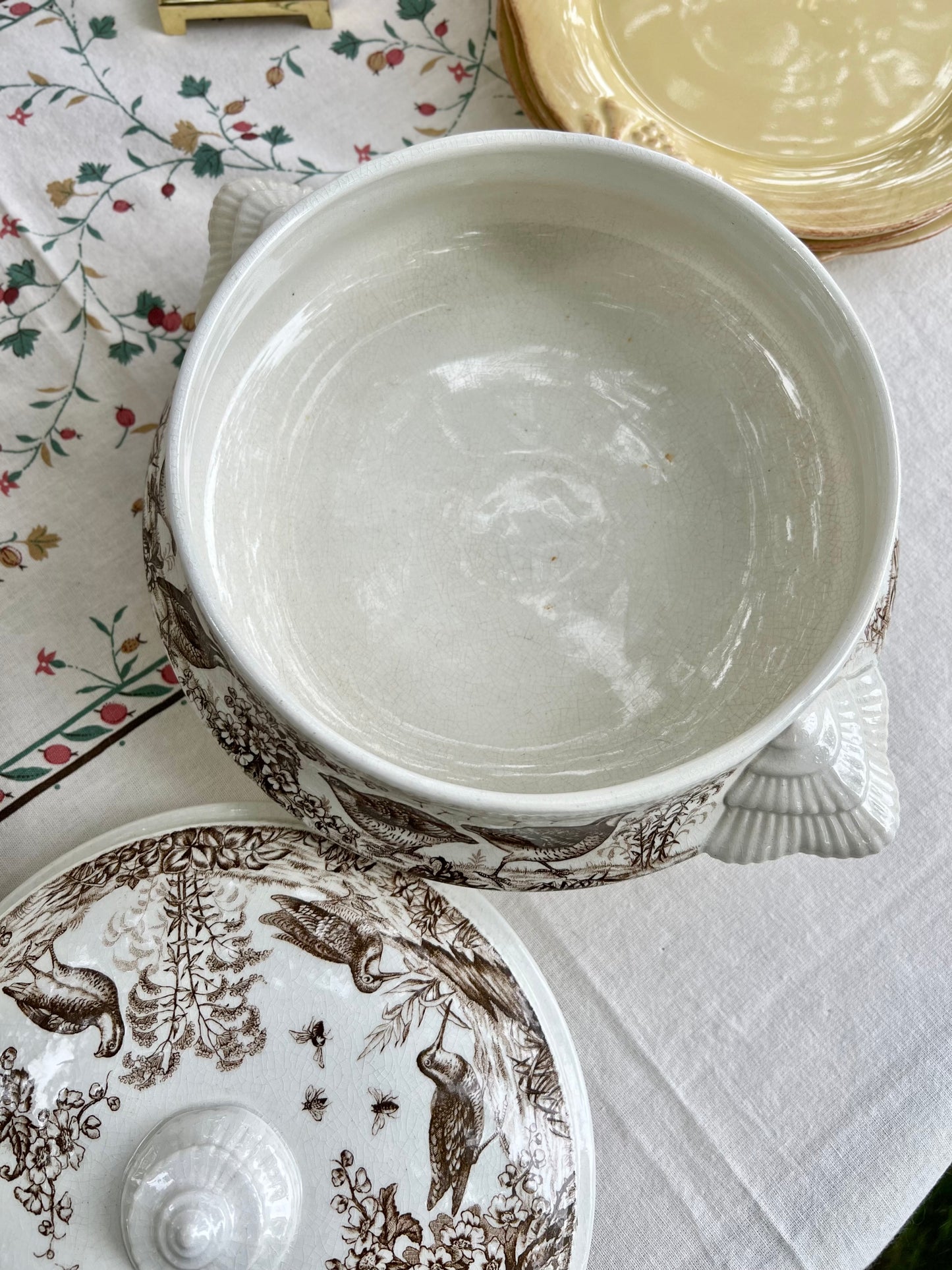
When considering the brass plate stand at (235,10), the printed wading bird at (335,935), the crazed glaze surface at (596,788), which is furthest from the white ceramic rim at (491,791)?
the brass plate stand at (235,10)

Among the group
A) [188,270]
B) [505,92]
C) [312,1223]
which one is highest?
[505,92]

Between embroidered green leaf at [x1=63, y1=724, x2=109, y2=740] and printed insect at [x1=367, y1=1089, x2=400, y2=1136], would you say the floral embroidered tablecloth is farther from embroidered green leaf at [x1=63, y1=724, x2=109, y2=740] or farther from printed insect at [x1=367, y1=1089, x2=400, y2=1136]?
printed insect at [x1=367, y1=1089, x2=400, y2=1136]

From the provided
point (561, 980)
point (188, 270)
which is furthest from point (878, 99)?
point (561, 980)

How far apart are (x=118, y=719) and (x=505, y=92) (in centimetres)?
41

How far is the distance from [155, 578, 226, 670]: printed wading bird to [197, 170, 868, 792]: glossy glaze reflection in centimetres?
2

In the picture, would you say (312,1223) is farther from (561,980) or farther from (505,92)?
(505,92)

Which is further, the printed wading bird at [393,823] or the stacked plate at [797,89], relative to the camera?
the stacked plate at [797,89]

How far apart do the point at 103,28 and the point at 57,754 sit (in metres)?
0.40

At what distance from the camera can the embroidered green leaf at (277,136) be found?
0.57m

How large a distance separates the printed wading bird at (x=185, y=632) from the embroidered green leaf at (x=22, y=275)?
226 millimetres

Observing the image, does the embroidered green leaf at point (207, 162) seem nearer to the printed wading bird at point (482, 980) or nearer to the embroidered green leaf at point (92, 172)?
the embroidered green leaf at point (92, 172)

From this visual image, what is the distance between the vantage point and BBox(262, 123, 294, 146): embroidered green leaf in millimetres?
573

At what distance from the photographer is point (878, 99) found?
1.76 ft

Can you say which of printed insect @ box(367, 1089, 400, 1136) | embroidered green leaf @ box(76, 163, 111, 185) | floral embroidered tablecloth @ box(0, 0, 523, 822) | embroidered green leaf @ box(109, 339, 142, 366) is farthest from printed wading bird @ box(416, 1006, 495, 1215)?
embroidered green leaf @ box(76, 163, 111, 185)
